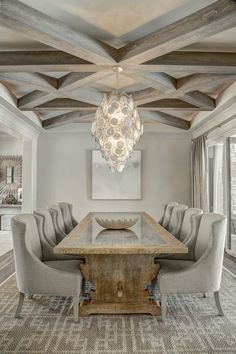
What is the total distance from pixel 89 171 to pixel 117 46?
436 cm

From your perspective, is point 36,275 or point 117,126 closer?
point 36,275

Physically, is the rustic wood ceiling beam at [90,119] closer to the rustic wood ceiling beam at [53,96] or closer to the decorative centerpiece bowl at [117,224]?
the rustic wood ceiling beam at [53,96]

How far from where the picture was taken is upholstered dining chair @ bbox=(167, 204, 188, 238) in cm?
411

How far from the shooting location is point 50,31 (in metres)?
2.65

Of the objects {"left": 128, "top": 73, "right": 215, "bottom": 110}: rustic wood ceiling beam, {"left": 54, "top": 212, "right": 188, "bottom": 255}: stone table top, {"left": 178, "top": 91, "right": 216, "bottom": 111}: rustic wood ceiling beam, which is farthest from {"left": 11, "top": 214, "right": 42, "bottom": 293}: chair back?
{"left": 178, "top": 91, "right": 216, "bottom": 111}: rustic wood ceiling beam

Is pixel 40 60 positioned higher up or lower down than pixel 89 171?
higher up

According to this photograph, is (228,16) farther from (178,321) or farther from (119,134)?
(178,321)

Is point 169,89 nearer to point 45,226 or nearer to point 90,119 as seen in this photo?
point 45,226

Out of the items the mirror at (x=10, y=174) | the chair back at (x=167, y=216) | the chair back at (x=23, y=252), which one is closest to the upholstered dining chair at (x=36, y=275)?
the chair back at (x=23, y=252)

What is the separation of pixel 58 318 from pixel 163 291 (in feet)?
3.23

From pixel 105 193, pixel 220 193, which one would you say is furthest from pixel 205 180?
pixel 105 193

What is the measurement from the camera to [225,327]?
2711 millimetres

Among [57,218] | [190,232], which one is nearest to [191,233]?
[190,232]

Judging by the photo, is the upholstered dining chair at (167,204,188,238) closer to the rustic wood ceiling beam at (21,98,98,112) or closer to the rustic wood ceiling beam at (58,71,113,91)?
the rustic wood ceiling beam at (58,71,113,91)
